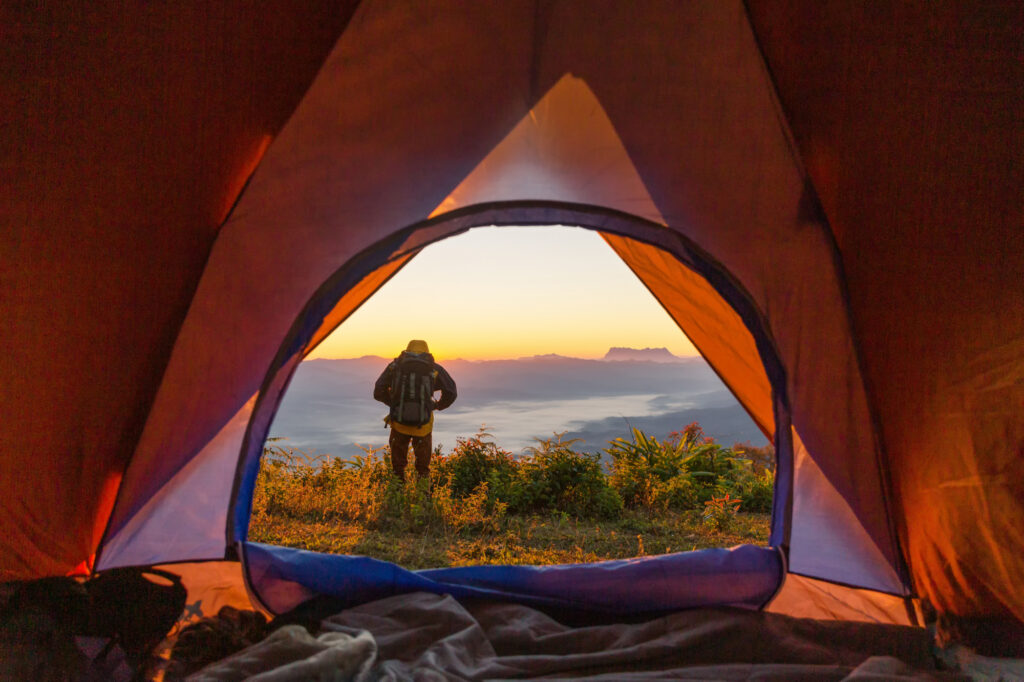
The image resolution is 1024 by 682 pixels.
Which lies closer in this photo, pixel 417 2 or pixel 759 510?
pixel 417 2

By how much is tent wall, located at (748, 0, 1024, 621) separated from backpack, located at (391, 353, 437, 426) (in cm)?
314

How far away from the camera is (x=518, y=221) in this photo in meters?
2.39

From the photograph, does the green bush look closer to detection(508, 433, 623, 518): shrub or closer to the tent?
detection(508, 433, 623, 518): shrub

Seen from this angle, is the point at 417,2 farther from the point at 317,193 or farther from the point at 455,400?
the point at 455,400

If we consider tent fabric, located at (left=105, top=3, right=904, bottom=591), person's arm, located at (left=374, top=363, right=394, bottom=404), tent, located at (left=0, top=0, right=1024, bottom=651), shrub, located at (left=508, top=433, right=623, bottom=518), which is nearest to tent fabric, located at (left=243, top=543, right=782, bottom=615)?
tent, located at (left=0, top=0, right=1024, bottom=651)

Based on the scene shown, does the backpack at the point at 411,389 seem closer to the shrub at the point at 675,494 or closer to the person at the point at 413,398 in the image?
the person at the point at 413,398

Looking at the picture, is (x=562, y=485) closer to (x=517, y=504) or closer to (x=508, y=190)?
(x=517, y=504)

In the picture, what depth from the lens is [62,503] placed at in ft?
6.96

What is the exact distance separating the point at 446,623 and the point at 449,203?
1.44 metres

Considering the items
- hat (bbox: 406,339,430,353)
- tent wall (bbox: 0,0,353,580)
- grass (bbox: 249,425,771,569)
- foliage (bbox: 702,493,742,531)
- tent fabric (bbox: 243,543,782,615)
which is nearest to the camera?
tent wall (bbox: 0,0,353,580)

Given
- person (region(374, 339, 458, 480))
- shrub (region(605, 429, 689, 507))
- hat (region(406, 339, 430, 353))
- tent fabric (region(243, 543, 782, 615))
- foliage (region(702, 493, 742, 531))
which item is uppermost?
hat (region(406, 339, 430, 353))

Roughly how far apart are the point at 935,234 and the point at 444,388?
3513 mm

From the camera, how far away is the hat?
16.1ft

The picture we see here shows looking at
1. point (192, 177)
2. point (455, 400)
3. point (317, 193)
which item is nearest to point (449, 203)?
point (317, 193)
